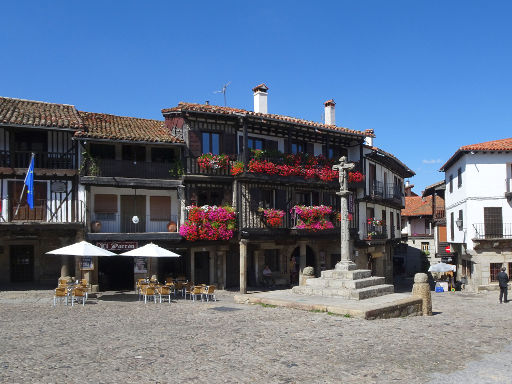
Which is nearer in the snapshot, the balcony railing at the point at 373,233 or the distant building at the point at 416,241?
the balcony railing at the point at 373,233

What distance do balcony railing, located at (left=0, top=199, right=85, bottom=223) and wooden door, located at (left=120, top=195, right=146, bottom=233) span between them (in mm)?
2037

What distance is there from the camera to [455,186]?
3316 cm

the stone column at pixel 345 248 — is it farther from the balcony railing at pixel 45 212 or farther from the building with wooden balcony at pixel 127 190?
the balcony railing at pixel 45 212

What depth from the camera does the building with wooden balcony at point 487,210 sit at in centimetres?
2916

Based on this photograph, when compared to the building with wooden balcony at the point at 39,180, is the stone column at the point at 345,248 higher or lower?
lower

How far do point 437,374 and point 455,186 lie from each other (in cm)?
2707

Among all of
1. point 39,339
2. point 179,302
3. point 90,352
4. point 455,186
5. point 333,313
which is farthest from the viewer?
point 455,186

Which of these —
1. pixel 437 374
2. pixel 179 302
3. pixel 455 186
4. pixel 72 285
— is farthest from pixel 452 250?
pixel 437 374

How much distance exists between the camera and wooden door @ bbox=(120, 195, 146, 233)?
910 inches

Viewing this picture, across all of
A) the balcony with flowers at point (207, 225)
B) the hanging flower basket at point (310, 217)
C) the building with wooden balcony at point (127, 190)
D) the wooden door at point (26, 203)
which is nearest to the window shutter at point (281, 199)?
the hanging flower basket at point (310, 217)

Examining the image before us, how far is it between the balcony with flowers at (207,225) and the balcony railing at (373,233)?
10.6 meters

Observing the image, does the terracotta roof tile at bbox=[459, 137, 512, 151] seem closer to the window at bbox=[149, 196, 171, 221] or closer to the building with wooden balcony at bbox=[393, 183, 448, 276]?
the building with wooden balcony at bbox=[393, 183, 448, 276]

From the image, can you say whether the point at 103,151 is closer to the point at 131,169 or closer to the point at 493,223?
the point at 131,169

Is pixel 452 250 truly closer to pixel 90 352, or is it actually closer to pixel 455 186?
pixel 455 186
